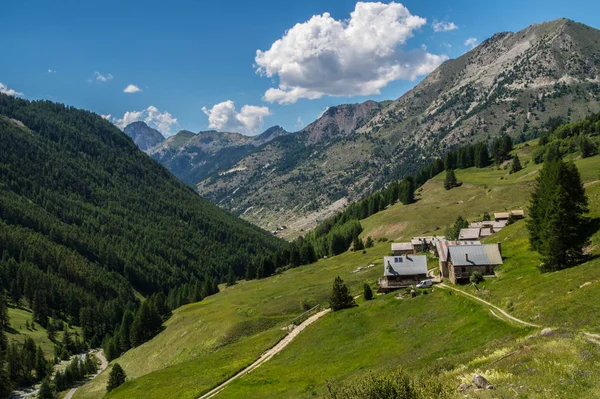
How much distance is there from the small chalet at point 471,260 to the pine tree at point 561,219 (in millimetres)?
13124

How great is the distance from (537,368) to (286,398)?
2902 cm

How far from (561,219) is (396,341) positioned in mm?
26796

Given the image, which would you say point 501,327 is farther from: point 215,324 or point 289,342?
point 215,324

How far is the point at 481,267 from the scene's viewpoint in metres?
71.3

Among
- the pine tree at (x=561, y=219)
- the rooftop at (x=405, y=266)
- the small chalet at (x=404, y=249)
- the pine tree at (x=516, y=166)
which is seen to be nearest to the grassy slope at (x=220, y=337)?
the small chalet at (x=404, y=249)

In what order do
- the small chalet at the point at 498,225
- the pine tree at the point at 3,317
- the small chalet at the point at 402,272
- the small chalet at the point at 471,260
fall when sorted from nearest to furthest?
the small chalet at the point at 471,260 → the small chalet at the point at 402,272 → the small chalet at the point at 498,225 → the pine tree at the point at 3,317

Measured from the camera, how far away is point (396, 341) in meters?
52.6

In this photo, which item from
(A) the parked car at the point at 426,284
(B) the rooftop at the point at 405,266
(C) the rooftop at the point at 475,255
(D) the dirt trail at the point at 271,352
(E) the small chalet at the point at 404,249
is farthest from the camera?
(E) the small chalet at the point at 404,249

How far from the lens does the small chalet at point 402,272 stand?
8319 cm

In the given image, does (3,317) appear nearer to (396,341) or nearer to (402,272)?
(402,272)

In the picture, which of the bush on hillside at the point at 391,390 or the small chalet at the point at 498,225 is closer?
the bush on hillside at the point at 391,390

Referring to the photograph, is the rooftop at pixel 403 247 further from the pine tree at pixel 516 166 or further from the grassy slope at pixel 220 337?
the pine tree at pixel 516 166

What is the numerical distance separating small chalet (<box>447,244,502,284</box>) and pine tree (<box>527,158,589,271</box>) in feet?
43.1

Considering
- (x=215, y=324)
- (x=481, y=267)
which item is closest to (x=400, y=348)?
(x=481, y=267)
